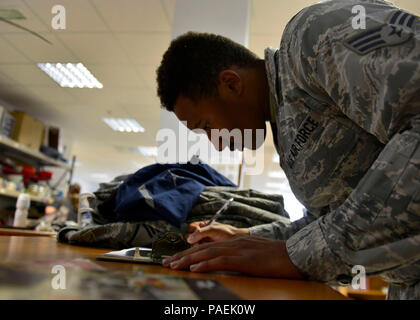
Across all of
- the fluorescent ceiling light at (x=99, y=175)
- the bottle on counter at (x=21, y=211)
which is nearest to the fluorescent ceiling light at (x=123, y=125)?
the bottle on counter at (x=21, y=211)

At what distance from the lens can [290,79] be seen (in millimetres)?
684

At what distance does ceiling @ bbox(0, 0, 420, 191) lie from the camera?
9.13ft

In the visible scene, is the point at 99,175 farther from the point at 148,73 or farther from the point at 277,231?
the point at 277,231

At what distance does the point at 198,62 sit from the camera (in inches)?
36.4

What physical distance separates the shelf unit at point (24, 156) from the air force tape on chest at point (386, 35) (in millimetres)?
4052

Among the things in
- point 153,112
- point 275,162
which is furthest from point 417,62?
point 275,162

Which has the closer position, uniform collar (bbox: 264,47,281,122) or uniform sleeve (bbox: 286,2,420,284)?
uniform sleeve (bbox: 286,2,420,284)

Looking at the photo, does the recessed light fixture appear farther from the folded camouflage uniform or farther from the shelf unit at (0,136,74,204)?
the folded camouflage uniform

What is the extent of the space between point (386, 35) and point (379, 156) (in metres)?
0.20

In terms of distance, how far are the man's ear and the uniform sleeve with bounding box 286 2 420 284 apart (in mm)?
325

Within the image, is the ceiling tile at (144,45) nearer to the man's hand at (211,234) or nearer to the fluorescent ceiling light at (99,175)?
the man's hand at (211,234)

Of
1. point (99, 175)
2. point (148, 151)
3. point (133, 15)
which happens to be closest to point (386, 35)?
point (133, 15)

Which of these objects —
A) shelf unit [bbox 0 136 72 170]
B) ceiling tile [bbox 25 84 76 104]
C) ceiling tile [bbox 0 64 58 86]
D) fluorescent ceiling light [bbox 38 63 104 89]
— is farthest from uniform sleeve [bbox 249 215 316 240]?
ceiling tile [bbox 25 84 76 104]
